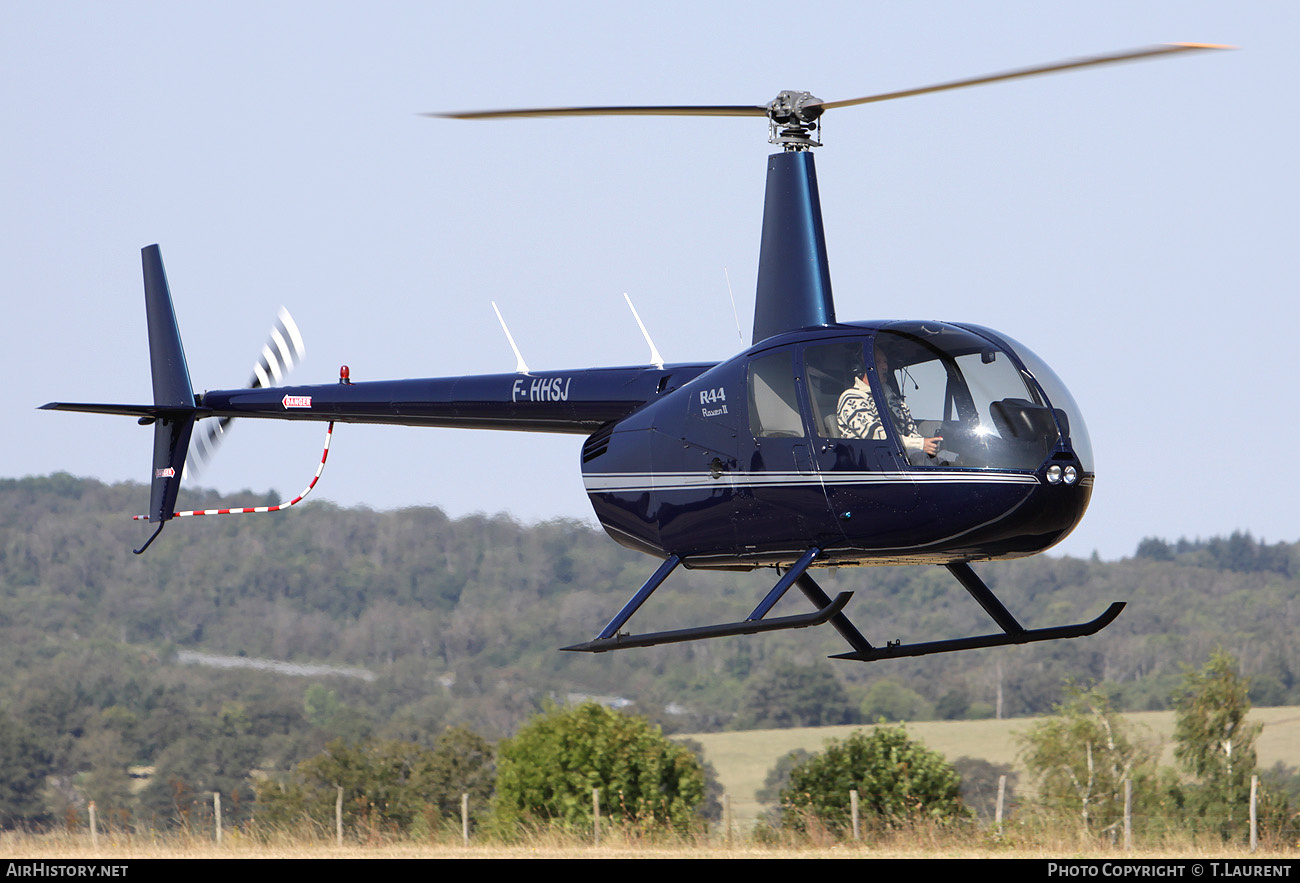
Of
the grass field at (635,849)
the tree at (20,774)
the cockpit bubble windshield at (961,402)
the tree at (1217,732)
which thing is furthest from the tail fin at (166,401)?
the tree at (20,774)

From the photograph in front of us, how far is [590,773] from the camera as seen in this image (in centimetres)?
3391

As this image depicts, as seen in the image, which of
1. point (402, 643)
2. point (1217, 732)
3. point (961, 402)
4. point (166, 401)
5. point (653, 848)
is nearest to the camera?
point (961, 402)

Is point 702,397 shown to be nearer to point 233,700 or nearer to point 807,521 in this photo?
point 807,521

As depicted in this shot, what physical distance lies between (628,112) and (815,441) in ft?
9.97

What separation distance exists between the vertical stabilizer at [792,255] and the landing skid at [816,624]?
7.07ft

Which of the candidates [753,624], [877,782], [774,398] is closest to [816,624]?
[753,624]

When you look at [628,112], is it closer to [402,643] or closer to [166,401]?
[166,401]

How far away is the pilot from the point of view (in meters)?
10.2

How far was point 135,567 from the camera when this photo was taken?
100 m

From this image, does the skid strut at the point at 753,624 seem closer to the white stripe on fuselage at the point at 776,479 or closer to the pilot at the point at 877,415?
the white stripe on fuselage at the point at 776,479
